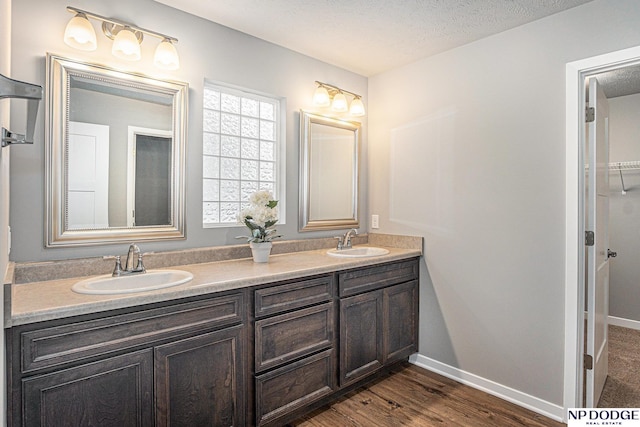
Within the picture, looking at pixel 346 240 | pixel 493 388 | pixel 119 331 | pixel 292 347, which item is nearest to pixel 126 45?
pixel 119 331

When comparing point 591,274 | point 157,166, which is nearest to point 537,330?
point 591,274

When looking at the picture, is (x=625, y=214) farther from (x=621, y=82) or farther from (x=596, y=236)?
(x=596, y=236)

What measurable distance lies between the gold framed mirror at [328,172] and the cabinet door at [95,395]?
1530 millimetres

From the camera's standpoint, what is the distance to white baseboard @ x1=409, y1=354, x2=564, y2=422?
2.14 metres

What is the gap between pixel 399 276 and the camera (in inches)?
105

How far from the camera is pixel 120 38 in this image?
5.98 feet

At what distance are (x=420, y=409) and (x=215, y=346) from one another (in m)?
1.36

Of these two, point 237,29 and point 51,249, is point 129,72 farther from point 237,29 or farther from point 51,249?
point 51,249

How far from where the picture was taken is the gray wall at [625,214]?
11.8ft

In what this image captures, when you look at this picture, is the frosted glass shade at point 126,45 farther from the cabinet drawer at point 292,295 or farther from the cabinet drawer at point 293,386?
the cabinet drawer at point 293,386

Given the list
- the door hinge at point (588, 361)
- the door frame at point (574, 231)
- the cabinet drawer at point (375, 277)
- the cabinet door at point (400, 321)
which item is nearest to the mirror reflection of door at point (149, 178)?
the cabinet drawer at point (375, 277)

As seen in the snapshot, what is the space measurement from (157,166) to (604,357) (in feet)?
10.2

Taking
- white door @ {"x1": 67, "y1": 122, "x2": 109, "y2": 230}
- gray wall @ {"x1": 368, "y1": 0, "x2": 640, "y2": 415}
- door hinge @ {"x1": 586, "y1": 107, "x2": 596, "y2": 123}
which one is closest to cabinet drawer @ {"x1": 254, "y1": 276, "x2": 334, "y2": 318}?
white door @ {"x1": 67, "y1": 122, "x2": 109, "y2": 230}

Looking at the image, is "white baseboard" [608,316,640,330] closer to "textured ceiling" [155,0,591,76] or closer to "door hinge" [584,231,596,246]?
"door hinge" [584,231,596,246]
